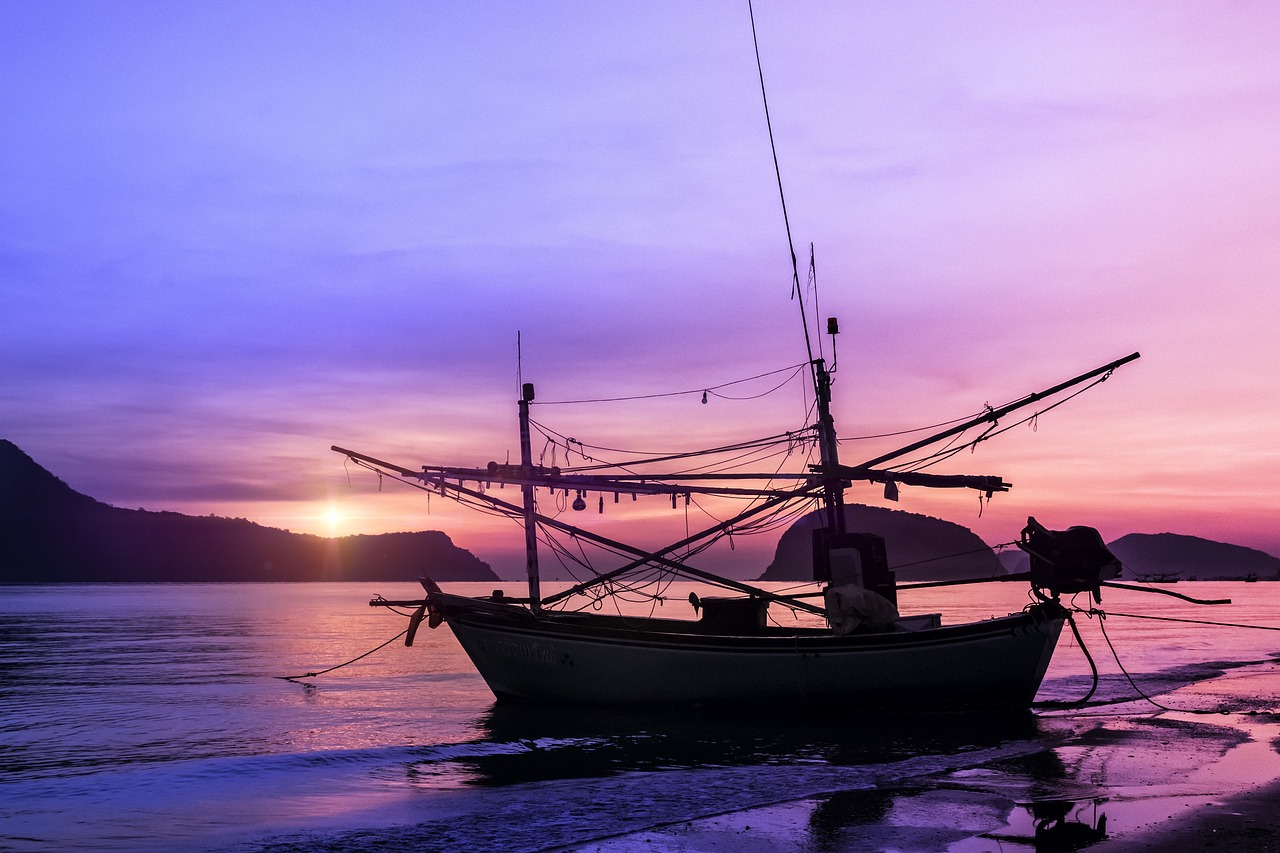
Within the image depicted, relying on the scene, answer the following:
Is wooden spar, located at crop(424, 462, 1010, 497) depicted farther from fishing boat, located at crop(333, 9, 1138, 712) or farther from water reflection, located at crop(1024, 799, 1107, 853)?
water reflection, located at crop(1024, 799, 1107, 853)

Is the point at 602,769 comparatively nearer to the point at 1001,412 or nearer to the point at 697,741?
the point at 697,741

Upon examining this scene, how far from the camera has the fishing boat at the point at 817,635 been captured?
72.2ft

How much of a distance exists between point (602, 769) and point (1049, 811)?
8224mm

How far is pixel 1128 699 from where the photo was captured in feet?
88.9

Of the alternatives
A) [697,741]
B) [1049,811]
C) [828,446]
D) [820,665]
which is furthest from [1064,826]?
[828,446]

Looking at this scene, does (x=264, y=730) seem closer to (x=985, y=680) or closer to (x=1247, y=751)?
(x=985, y=680)

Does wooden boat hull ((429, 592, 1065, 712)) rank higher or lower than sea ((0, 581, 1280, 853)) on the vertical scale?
higher

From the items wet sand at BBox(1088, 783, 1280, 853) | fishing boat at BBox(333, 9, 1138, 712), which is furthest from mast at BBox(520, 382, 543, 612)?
wet sand at BBox(1088, 783, 1280, 853)

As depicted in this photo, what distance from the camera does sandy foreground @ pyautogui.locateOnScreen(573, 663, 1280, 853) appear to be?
10.7m

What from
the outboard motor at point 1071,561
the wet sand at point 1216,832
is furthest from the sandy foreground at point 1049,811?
the outboard motor at point 1071,561

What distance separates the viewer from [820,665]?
22438mm

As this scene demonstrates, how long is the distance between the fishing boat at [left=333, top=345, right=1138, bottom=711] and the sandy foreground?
415cm

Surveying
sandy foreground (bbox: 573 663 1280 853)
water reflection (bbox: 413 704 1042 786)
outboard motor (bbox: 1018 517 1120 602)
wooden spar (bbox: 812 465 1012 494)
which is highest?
wooden spar (bbox: 812 465 1012 494)

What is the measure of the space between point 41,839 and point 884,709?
55.9ft
